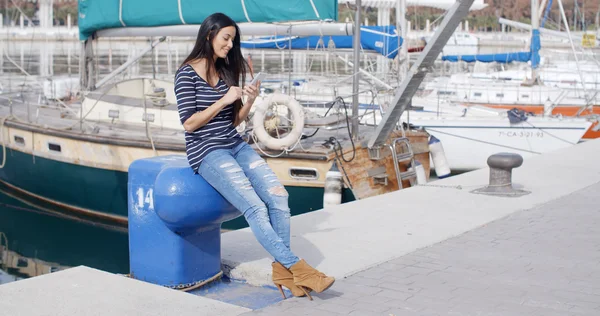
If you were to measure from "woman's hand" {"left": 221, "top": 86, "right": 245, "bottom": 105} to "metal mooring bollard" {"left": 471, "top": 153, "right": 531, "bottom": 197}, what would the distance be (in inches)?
181

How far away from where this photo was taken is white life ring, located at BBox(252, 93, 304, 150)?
34.8ft

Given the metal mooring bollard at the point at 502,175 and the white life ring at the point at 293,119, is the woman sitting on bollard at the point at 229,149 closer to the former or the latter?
the metal mooring bollard at the point at 502,175

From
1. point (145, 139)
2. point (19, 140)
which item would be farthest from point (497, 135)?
point (19, 140)

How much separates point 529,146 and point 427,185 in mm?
10420

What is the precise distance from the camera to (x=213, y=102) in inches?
215

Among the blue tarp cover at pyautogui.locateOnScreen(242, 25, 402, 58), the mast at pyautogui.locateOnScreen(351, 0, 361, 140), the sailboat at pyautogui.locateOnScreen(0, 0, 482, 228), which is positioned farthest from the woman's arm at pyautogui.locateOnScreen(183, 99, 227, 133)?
the blue tarp cover at pyautogui.locateOnScreen(242, 25, 402, 58)

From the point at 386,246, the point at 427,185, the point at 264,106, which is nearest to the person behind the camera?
the point at 386,246

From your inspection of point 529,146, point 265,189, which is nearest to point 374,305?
point 265,189

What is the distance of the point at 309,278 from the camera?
521cm

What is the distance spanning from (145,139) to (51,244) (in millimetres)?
2518

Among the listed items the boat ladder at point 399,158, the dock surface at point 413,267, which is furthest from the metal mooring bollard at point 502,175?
the boat ladder at point 399,158

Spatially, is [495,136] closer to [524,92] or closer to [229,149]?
[524,92]

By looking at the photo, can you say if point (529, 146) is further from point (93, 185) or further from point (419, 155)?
point (93, 185)

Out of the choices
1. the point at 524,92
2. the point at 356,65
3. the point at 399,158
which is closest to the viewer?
the point at 356,65
